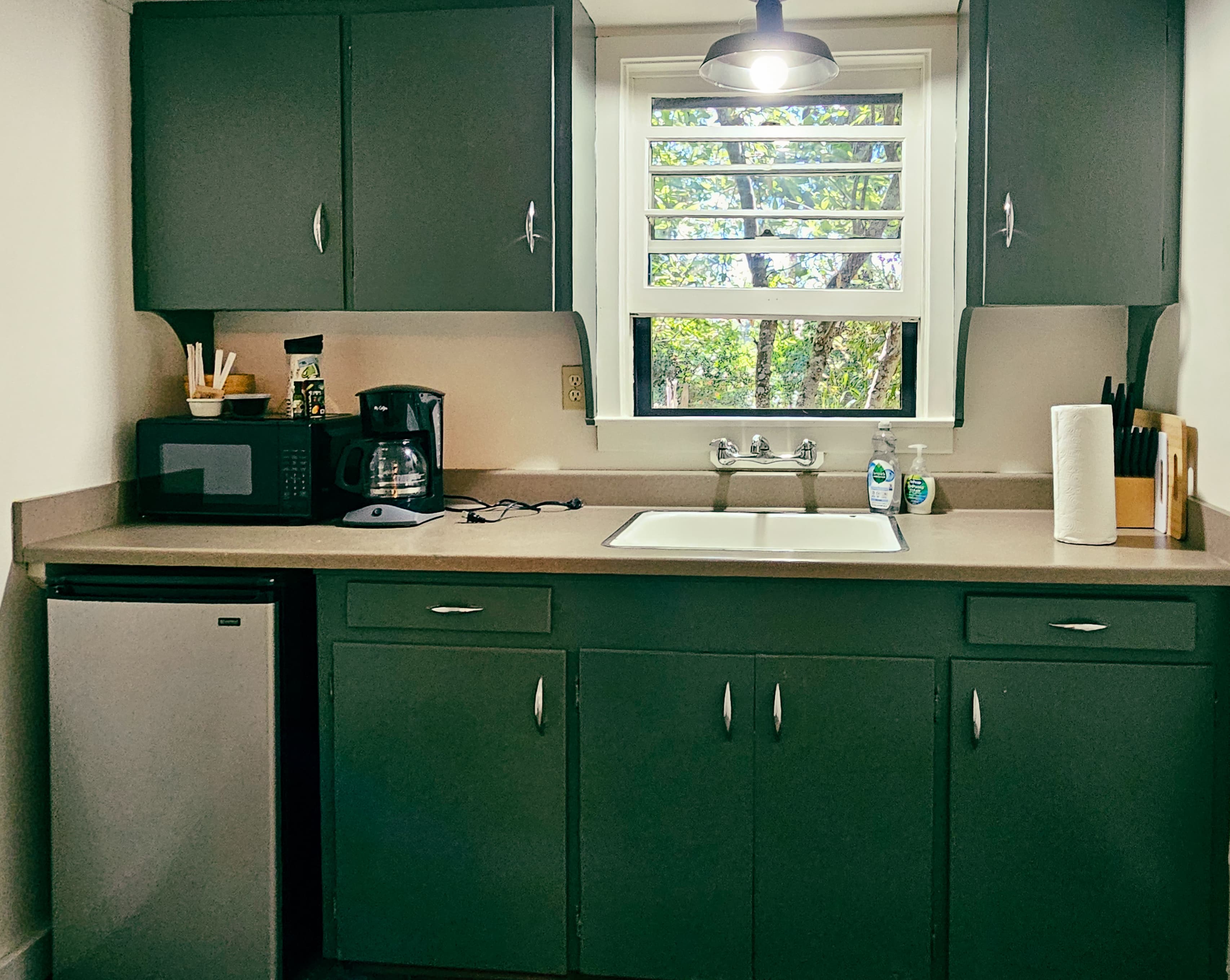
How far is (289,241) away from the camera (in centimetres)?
264

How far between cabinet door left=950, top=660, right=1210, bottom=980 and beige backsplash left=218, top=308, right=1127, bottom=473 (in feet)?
2.77

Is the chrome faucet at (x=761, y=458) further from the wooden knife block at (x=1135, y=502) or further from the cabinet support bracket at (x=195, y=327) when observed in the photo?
the cabinet support bracket at (x=195, y=327)

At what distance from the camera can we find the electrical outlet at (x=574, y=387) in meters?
2.91

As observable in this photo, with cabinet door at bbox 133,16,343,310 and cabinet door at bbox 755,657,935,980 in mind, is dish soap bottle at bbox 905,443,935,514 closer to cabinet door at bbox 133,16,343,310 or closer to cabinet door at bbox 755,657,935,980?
cabinet door at bbox 755,657,935,980

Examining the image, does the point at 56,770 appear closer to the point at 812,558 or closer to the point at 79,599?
the point at 79,599

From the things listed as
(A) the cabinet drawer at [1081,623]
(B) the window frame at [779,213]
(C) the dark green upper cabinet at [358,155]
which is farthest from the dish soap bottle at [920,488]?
(C) the dark green upper cabinet at [358,155]

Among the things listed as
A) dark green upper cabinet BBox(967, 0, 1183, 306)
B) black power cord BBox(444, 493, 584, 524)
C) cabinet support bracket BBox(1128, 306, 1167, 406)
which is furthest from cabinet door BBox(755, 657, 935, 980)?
cabinet support bracket BBox(1128, 306, 1167, 406)

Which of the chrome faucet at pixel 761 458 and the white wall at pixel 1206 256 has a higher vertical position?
the white wall at pixel 1206 256

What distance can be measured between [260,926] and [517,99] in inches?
71.9

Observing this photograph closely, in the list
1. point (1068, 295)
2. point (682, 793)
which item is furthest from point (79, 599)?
point (1068, 295)

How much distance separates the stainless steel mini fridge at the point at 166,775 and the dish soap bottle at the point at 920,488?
148 centimetres

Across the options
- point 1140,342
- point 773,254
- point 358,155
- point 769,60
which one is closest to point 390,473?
point 358,155

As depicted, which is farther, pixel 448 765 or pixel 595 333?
pixel 595 333

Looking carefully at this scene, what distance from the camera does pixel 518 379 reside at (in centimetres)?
295
